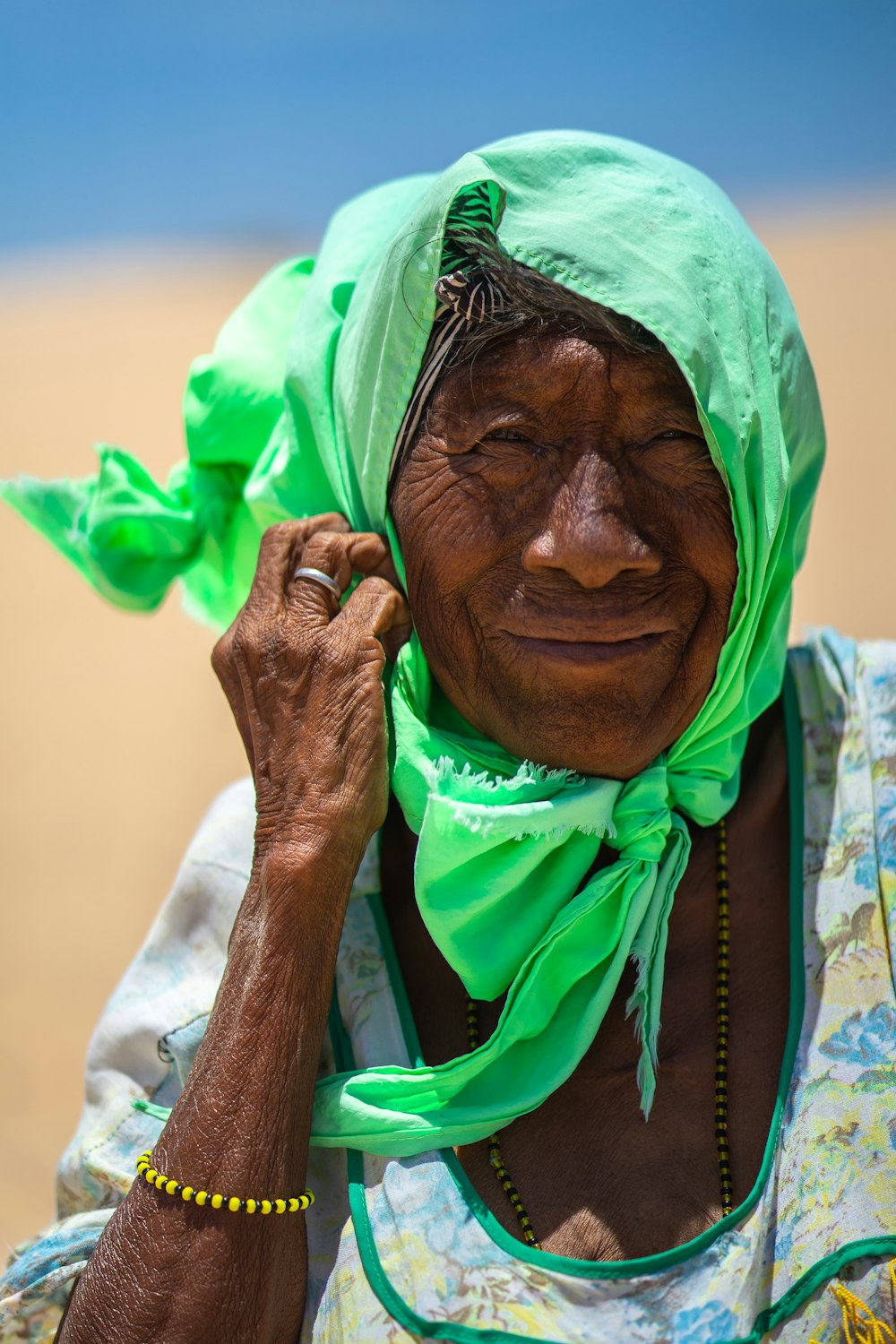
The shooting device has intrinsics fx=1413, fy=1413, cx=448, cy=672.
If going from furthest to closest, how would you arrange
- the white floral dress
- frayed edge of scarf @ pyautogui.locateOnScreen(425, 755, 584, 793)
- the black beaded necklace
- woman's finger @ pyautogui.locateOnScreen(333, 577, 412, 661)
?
woman's finger @ pyautogui.locateOnScreen(333, 577, 412, 661)
frayed edge of scarf @ pyautogui.locateOnScreen(425, 755, 584, 793)
the black beaded necklace
the white floral dress

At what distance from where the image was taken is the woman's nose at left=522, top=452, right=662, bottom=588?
2061 millimetres

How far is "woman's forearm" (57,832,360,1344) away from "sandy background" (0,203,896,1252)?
2.97 meters

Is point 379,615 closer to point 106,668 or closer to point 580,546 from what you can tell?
point 580,546

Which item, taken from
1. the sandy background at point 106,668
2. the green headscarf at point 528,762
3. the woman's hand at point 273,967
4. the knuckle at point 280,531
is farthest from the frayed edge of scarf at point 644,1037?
the sandy background at point 106,668

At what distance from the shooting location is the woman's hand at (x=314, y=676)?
2.18 meters

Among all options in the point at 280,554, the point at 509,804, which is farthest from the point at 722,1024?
the point at 280,554

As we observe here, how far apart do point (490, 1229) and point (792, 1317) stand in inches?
16.5

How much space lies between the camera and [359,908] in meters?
2.37

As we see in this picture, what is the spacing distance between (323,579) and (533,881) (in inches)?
23.6

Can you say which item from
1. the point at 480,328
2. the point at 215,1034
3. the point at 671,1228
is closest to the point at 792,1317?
the point at 671,1228

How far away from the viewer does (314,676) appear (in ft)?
7.40

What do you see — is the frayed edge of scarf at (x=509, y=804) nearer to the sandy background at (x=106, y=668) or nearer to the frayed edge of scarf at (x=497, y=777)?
the frayed edge of scarf at (x=497, y=777)

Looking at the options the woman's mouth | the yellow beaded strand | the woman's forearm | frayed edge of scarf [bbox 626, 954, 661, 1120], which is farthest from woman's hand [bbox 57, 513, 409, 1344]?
the yellow beaded strand

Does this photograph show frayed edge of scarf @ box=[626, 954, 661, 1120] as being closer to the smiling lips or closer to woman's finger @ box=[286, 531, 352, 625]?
the smiling lips
